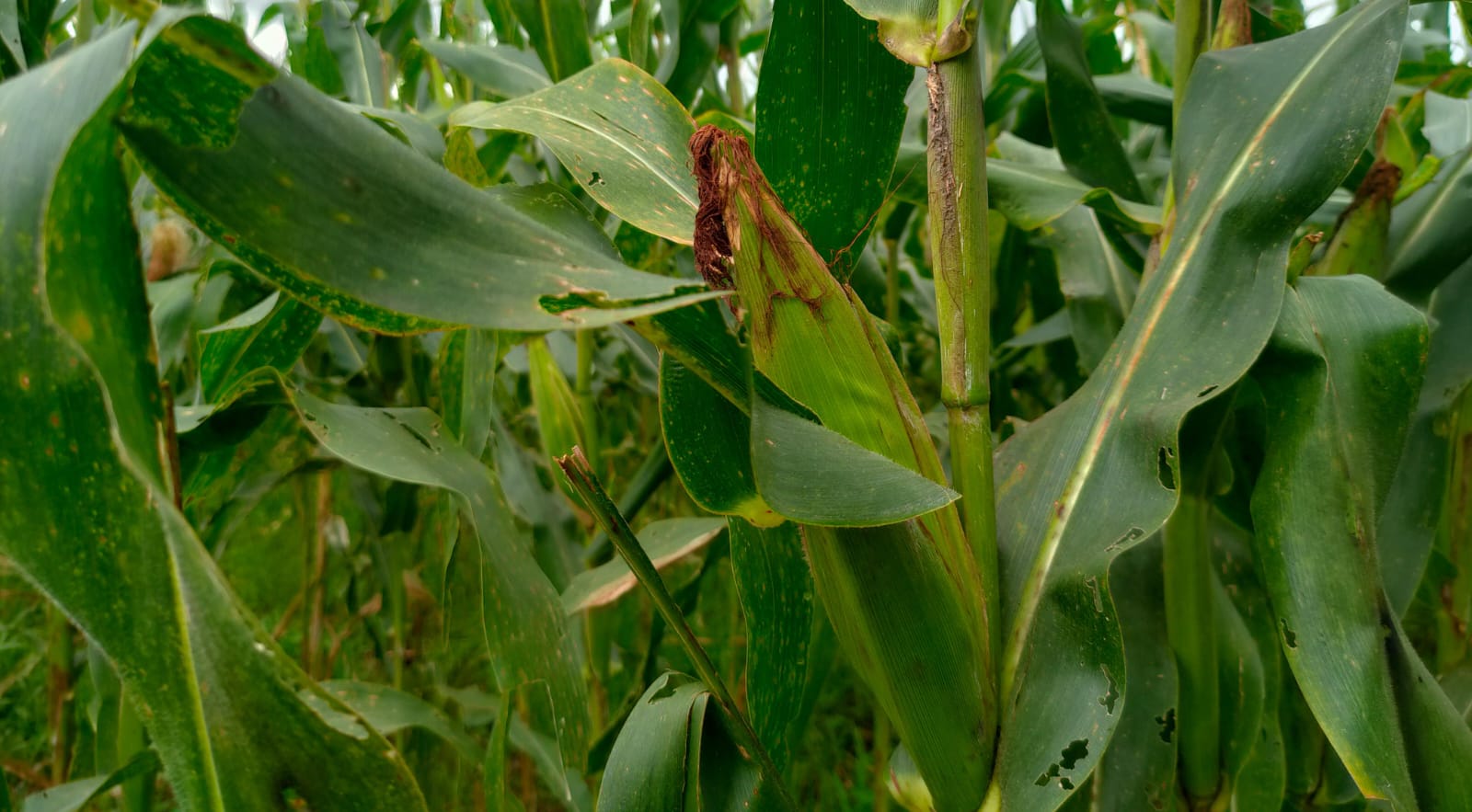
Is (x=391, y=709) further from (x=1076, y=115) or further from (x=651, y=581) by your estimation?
(x=1076, y=115)

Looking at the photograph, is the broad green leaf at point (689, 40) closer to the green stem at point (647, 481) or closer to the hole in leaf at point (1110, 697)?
the green stem at point (647, 481)

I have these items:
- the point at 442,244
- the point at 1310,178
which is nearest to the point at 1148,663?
the point at 1310,178

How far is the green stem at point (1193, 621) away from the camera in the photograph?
26.5 inches

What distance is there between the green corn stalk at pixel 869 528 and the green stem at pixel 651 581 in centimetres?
7

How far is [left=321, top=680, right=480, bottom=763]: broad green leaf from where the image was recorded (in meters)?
0.86

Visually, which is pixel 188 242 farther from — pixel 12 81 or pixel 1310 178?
pixel 1310 178

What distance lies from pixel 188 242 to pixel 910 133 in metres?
0.96

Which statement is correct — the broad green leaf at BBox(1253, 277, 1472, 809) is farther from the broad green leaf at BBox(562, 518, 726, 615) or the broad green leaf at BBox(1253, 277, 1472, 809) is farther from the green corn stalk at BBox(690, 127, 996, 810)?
the broad green leaf at BBox(562, 518, 726, 615)

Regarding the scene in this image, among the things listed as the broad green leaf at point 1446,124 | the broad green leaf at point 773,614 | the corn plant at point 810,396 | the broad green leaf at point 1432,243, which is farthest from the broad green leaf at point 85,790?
the broad green leaf at point 1446,124

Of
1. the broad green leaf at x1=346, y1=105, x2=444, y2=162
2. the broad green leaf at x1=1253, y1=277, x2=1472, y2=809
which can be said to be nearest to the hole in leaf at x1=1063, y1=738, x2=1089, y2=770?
the broad green leaf at x1=1253, y1=277, x2=1472, y2=809

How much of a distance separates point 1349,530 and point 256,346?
774mm

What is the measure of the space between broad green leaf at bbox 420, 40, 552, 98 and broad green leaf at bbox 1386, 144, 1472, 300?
0.80m

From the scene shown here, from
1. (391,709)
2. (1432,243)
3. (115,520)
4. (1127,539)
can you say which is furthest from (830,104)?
(391,709)

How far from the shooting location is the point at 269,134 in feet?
0.97
